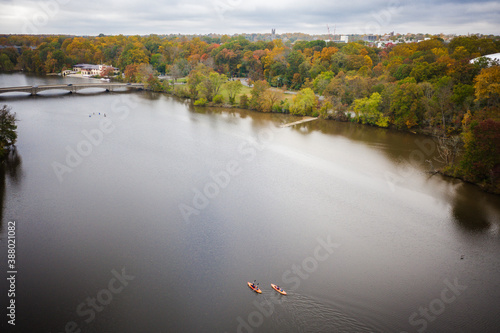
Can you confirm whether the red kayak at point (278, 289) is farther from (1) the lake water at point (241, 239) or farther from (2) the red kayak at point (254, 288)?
(2) the red kayak at point (254, 288)

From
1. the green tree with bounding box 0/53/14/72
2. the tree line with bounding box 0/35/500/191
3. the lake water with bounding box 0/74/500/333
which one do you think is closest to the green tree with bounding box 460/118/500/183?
the tree line with bounding box 0/35/500/191

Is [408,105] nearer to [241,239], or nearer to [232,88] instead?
[232,88]

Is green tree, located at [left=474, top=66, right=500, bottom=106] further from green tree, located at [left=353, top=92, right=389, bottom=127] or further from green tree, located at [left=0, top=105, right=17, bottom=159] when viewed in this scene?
green tree, located at [left=0, top=105, right=17, bottom=159]

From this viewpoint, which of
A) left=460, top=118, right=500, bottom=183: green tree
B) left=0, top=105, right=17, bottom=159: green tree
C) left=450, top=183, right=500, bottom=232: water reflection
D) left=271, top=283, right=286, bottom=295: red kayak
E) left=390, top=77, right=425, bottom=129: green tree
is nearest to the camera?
left=271, top=283, right=286, bottom=295: red kayak

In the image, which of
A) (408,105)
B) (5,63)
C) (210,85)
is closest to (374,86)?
(408,105)

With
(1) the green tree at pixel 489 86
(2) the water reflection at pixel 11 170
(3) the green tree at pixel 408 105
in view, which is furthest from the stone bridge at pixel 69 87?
(1) the green tree at pixel 489 86

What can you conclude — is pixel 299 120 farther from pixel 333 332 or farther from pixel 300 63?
pixel 333 332

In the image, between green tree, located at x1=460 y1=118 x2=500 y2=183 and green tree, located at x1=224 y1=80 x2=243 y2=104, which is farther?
green tree, located at x1=224 y1=80 x2=243 y2=104
